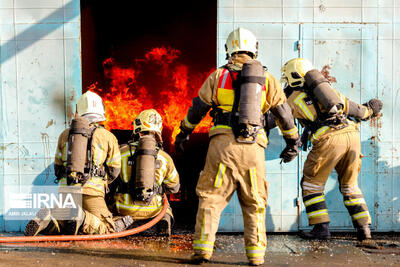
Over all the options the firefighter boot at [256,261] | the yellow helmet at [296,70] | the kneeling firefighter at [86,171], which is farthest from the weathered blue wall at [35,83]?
the firefighter boot at [256,261]

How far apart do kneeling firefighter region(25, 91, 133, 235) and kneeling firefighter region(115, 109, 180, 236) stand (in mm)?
164

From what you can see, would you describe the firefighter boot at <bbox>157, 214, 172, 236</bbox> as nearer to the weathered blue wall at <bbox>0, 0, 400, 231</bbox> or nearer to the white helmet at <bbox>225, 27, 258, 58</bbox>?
the weathered blue wall at <bbox>0, 0, 400, 231</bbox>

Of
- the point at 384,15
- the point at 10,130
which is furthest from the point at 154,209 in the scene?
the point at 384,15

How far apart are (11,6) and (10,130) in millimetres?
1700

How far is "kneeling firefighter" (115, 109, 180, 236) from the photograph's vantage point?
634cm

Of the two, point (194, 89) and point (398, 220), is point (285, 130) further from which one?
point (194, 89)

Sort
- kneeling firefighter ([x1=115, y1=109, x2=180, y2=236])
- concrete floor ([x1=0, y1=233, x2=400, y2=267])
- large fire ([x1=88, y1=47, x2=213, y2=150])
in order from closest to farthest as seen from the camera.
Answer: concrete floor ([x1=0, y1=233, x2=400, y2=267]), kneeling firefighter ([x1=115, y1=109, x2=180, y2=236]), large fire ([x1=88, y1=47, x2=213, y2=150])

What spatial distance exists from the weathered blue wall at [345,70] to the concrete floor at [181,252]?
428 millimetres

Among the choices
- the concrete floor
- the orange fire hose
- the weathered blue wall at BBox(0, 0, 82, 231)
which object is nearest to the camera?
the concrete floor

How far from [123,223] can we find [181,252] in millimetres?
1101

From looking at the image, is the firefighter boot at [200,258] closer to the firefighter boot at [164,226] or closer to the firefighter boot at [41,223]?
the firefighter boot at [164,226]

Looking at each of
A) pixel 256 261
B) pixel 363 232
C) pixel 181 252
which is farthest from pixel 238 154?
pixel 363 232

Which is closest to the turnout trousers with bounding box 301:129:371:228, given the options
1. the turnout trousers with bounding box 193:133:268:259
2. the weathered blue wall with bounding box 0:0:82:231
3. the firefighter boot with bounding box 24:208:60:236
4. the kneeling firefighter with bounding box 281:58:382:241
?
the kneeling firefighter with bounding box 281:58:382:241

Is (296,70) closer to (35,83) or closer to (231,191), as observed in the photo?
(231,191)
